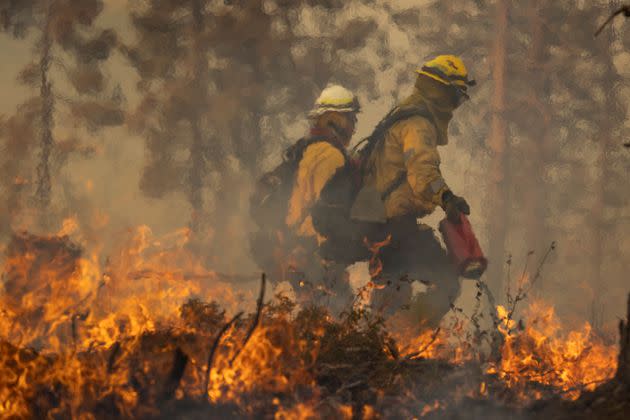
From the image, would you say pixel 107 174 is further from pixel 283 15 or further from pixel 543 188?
pixel 543 188

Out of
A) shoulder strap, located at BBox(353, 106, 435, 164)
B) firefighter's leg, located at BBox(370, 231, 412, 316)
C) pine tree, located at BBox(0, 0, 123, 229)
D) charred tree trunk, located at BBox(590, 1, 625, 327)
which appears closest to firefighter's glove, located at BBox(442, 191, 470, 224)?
firefighter's leg, located at BBox(370, 231, 412, 316)

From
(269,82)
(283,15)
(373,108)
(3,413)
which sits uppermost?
(373,108)

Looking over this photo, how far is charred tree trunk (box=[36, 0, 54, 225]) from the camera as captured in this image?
1867 cm

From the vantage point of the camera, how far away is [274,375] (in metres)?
4.96

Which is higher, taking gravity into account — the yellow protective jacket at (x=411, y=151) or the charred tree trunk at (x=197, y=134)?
the charred tree trunk at (x=197, y=134)

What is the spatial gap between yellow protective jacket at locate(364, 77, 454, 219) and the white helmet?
86 cm

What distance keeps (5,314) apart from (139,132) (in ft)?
45.7

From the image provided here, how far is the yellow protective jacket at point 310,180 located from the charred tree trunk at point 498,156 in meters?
12.8

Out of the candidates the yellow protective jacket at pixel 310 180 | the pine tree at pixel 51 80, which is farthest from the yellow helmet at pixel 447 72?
the pine tree at pixel 51 80

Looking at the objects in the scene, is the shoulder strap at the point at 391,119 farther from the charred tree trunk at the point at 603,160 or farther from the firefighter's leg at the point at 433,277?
the charred tree trunk at the point at 603,160

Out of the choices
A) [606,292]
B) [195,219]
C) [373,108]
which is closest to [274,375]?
[195,219]

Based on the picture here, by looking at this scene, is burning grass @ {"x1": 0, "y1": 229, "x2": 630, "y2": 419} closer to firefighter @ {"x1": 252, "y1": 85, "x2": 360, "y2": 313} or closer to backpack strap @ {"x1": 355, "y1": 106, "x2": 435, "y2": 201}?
backpack strap @ {"x1": 355, "y1": 106, "x2": 435, "y2": 201}

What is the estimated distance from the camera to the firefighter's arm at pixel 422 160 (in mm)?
7625

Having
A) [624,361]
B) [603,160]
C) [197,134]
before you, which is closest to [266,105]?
[197,134]
